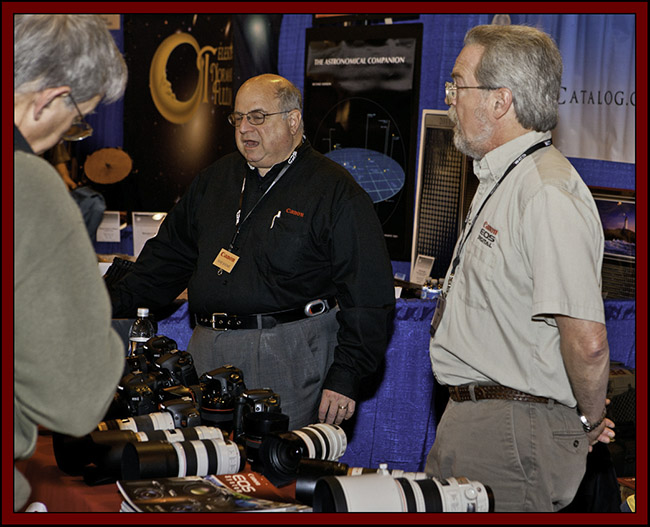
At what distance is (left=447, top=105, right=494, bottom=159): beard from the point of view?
191 centimetres

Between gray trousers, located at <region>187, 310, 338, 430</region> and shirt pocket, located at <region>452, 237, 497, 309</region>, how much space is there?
935mm

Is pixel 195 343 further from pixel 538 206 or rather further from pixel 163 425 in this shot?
pixel 538 206

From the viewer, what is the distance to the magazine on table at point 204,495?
1.41m

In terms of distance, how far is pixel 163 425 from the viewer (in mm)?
1826

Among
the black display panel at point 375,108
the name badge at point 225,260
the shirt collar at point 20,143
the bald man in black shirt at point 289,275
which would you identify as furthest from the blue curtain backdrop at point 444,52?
the shirt collar at point 20,143

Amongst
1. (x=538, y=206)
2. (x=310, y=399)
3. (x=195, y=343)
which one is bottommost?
(x=310, y=399)

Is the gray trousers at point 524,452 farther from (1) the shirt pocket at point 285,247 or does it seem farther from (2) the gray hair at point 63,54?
(2) the gray hair at point 63,54

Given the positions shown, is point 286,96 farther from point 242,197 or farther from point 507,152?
point 507,152

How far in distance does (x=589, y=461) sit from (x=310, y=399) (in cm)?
100

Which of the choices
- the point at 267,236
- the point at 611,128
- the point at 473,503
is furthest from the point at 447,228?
the point at 473,503

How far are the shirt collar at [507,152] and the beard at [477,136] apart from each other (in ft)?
0.12

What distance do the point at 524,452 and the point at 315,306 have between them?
1.15 m

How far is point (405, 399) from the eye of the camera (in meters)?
3.73

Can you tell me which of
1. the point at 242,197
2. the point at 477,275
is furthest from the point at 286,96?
the point at 477,275
